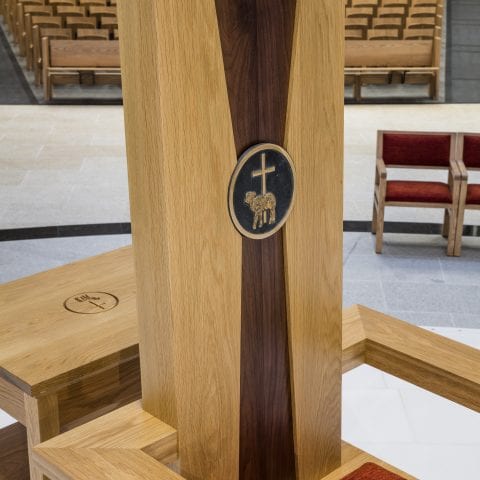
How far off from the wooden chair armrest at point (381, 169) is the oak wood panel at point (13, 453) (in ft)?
8.41

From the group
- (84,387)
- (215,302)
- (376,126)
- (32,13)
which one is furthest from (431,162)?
(32,13)

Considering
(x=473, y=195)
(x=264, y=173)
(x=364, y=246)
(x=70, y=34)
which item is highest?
(x=264, y=173)

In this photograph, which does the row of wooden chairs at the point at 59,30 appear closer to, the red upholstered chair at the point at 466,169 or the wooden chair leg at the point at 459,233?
the red upholstered chair at the point at 466,169

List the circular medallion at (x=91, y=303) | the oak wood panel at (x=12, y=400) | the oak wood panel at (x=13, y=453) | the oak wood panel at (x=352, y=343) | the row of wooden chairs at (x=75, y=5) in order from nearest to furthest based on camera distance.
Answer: the oak wood panel at (x=352, y=343) < the oak wood panel at (x=12, y=400) < the circular medallion at (x=91, y=303) < the oak wood panel at (x=13, y=453) < the row of wooden chairs at (x=75, y=5)

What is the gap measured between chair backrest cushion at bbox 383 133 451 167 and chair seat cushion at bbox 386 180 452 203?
0.56 ft

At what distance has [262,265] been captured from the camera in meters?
1.63

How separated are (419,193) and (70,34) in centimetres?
558

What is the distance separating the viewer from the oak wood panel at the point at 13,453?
2.82 m

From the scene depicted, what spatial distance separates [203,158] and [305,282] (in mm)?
402

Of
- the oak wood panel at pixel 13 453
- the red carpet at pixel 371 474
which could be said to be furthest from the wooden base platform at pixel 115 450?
the oak wood panel at pixel 13 453

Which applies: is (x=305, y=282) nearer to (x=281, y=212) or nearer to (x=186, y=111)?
(x=281, y=212)

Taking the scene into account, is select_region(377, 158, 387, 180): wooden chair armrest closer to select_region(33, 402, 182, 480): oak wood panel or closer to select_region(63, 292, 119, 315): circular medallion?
select_region(63, 292, 119, 315): circular medallion

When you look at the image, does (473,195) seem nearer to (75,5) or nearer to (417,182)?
(417,182)

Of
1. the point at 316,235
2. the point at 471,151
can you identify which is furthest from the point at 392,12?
the point at 316,235
